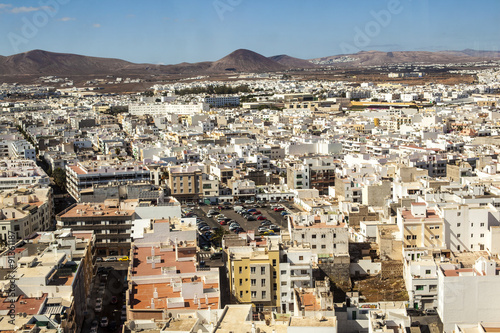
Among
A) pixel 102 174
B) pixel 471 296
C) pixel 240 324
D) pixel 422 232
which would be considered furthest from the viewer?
pixel 102 174

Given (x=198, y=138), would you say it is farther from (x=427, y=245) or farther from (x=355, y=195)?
(x=427, y=245)

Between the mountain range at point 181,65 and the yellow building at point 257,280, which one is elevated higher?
the mountain range at point 181,65

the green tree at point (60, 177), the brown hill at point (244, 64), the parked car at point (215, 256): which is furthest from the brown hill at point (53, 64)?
the parked car at point (215, 256)

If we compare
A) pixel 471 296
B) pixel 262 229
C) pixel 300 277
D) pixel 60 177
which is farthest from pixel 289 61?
pixel 471 296

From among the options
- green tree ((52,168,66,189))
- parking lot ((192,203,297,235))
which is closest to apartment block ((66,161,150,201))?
green tree ((52,168,66,189))

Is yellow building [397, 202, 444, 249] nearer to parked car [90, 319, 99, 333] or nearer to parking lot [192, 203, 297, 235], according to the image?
parking lot [192, 203, 297, 235]

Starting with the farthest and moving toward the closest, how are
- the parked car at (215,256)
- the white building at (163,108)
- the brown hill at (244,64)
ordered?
the brown hill at (244,64), the white building at (163,108), the parked car at (215,256)

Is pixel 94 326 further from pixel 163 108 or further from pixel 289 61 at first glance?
pixel 289 61

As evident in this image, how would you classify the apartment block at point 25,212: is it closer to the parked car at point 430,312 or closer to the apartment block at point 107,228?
the apartment block at point 107,228
